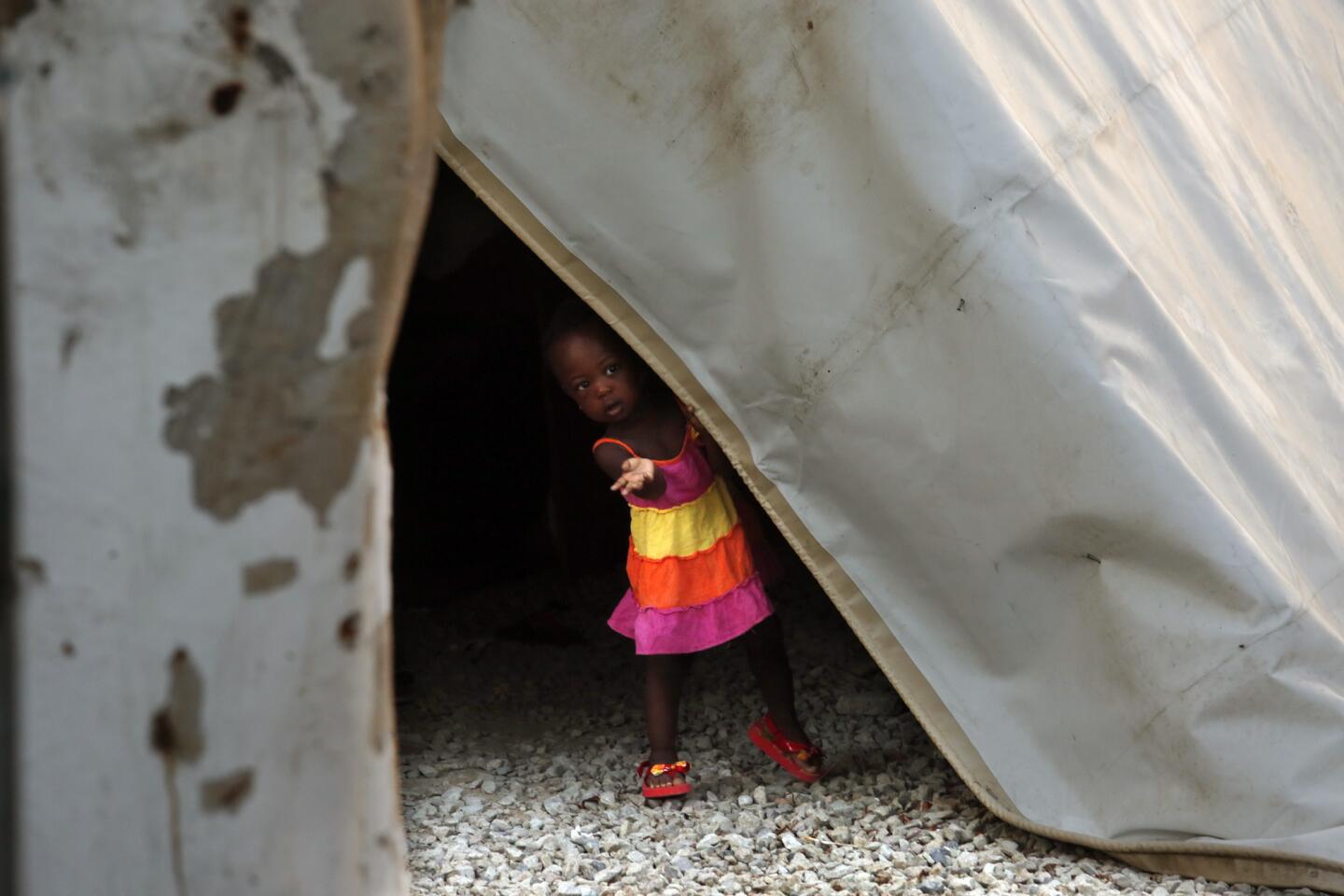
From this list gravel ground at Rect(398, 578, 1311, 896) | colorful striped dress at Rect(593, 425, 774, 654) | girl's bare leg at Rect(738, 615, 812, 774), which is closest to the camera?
gravel ground at Rect(398, 578, 1311, 896)

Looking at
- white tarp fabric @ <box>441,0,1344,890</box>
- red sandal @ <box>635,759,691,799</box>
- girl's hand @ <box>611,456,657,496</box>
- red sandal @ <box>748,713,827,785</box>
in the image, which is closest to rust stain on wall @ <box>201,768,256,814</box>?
white tarp fabric @ <box>441,0,1344,890</box>

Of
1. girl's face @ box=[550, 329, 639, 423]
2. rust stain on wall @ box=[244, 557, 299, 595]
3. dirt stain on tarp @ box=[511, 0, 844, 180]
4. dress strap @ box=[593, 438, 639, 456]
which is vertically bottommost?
rust stain on wall @ box=[244, 557, 299, 595]

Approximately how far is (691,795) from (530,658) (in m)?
0.99

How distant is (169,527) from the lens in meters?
0.85

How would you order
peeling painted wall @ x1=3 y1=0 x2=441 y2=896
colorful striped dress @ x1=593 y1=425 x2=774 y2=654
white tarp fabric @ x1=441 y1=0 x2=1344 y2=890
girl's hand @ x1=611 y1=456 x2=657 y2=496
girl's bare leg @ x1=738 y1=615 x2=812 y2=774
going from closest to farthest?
peeling painted wall @ x1=3 y1=0 x2=441 y2=896 < white tarp fabric @ x1=441 y1=0 x2=1344 y2=890 < girl's hand @ x1=611 y1=456 x2=657 y2=496 < colorful striped dress @ x1=593 y1=425 x2=774 y2=654 < girl's bare leg @ x1=738 y1=615 x2=812 y2=774

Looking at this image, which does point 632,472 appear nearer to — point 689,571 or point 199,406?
point 689,571

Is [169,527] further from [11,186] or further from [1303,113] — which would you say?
[1303,113]

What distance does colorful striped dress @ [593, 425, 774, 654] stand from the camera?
251 cm

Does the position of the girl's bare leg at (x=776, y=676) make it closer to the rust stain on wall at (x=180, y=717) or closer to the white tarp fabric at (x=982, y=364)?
the white tarp fabric at (x=982, y=364)

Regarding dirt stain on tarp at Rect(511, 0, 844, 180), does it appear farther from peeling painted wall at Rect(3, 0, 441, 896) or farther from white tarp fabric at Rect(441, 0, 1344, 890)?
peeling painted wall at Rect(3, 0, 441, 896)

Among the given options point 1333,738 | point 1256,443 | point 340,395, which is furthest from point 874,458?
point 340,395

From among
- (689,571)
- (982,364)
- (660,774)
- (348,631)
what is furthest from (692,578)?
(348,631)

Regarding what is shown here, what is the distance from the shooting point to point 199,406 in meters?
0.84

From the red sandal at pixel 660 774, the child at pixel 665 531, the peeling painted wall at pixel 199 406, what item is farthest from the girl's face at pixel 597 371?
the peeling painted wall at pixel 199 406
